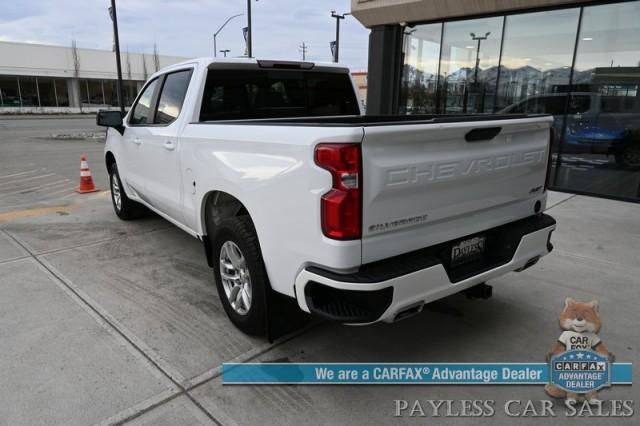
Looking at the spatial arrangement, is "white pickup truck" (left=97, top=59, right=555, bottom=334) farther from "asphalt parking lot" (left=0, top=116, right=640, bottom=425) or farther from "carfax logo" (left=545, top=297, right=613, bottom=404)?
"carfax logo" (left=545, top=297, right=613, bottom=404)

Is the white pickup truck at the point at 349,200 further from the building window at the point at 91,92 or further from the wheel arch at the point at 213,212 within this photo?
the building window at the point at 91,92

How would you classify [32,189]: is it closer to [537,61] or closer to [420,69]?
[420,69]

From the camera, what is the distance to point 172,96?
4344 millimetres

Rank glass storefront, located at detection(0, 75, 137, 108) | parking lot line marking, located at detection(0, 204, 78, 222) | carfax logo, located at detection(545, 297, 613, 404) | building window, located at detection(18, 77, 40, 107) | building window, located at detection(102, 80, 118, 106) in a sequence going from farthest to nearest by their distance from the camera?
1. building window, located at detection(102, 80, 118, 106)
2. building window, located at detection(18, 77, 40, 107)
3. glass storefront, located at detection(0, 75, 137, 108)
4. parking lot line marking, located at detection(0, 204, 78, 222)
5. carfax logo, located at detection(545, 297, 613, 404)

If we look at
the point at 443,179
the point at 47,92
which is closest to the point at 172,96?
the point at 443,179

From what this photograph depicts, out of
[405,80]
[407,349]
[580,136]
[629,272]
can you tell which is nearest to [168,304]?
[407,349]

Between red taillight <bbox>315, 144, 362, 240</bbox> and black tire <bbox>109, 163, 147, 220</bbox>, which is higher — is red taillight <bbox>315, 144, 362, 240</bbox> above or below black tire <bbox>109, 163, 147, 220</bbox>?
above

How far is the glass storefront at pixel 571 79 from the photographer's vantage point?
830 centimetres

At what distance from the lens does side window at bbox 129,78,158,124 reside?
4832 millimetres

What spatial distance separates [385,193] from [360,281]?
47 cm

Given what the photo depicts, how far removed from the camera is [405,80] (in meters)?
12.2

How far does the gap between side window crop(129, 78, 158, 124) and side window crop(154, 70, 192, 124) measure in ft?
0.94

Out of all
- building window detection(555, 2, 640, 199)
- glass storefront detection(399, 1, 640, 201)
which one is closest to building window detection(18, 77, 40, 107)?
glass storefront detection(399, 1, 640, 201)

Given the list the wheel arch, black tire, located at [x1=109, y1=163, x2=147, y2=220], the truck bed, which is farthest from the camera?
black tire, located at [x1=109, y1=163, x2=147, y2=220]
